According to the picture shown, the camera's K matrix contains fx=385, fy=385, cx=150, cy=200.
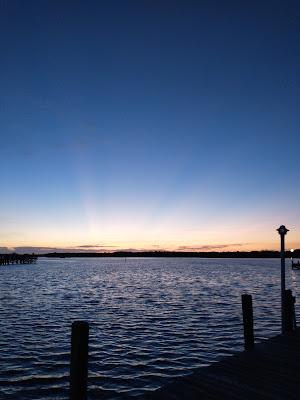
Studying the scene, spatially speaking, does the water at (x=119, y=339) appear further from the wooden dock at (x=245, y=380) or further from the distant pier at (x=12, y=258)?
the distant pier at (x=12, y=258)

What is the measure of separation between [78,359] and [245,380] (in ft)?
12.4

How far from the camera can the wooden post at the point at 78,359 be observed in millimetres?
7258

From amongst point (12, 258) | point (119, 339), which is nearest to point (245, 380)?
point (119, 339)

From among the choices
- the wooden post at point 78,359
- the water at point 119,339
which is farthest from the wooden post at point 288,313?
the wooden post at point 78,359

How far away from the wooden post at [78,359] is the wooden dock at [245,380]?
1255 millimetres

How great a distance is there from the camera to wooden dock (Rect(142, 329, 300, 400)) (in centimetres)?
761

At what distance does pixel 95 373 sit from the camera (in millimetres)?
13898

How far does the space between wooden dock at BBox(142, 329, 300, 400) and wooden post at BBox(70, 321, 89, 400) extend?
1.25 meters

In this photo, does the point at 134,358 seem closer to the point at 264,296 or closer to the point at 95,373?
the point at 95,373

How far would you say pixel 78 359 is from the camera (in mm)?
7281

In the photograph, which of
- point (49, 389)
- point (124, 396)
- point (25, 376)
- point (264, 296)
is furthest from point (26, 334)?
point (264, 296)

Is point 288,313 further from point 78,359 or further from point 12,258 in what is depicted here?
point 12,258

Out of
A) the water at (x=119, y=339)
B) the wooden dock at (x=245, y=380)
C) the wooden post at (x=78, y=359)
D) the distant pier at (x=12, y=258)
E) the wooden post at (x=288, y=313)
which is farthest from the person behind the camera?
the distant pier at (x=12, y=258)

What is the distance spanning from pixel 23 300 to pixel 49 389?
24.0 meters
